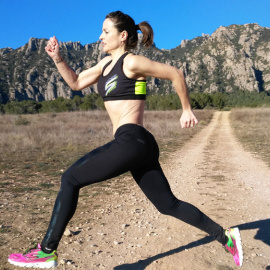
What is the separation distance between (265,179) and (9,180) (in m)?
5.70

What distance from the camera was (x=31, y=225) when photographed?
12.2 feet

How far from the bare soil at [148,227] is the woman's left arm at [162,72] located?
1477mm

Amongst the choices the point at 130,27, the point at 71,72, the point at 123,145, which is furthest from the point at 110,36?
the point at 123,145

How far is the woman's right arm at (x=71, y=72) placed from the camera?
2.60 m

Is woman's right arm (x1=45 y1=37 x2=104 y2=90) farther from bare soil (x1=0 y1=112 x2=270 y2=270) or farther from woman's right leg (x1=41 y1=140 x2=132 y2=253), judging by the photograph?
bare soil (x1=0 y1=112 x2=270 y2=270)

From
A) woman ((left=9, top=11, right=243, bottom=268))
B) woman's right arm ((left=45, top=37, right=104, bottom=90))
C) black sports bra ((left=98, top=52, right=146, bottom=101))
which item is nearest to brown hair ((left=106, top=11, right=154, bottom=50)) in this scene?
woman ((left=9, top=11, right=243, bottom=268))

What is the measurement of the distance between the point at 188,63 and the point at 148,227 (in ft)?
455

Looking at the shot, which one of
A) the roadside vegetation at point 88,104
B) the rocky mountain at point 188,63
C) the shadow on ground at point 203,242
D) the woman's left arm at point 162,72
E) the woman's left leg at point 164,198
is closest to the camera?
the woman's left arm at point 162,72

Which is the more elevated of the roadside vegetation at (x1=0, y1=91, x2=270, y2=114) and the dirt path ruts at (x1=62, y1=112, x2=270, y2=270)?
the roadside vegetation at (x1=0, y1=91, x2=270, y2=114)

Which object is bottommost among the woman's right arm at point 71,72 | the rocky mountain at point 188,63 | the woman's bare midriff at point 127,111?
the woman's bare midriff at point 127,111

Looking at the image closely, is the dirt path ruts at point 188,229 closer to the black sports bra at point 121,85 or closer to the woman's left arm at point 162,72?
the woman's left arm at point 162,72

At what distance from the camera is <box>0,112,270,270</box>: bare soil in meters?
2.84

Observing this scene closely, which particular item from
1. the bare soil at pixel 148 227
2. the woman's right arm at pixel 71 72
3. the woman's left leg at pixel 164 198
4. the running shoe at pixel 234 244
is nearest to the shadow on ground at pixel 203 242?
the bare soil at pixel 148 227

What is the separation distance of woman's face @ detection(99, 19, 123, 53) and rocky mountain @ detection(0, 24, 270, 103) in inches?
4217
